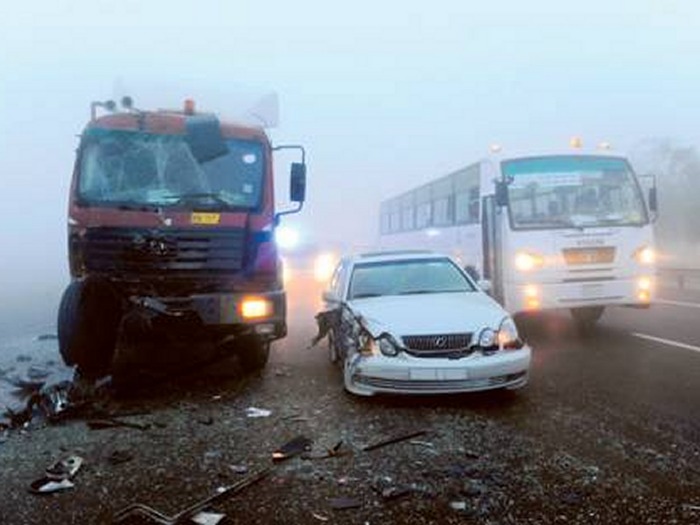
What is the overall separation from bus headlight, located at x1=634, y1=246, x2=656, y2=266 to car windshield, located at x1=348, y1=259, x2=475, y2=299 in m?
3.98

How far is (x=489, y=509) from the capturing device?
15.3 feet

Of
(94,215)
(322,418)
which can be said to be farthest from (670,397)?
(94,215)

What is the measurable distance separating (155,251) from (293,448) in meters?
3.36

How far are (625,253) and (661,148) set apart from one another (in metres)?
→ 55.1

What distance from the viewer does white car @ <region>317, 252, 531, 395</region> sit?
7211 mm

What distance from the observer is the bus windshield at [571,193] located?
12.0 metres

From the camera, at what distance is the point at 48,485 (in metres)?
5.23

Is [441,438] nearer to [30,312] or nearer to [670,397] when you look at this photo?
[670,397]

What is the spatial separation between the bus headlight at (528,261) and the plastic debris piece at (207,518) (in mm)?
8142

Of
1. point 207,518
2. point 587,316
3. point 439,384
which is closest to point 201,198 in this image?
point 439,384

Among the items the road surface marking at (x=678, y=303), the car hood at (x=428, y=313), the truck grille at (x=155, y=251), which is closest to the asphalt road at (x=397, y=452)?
the car hood at (x=428, y=313)

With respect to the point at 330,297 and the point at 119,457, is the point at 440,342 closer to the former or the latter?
the point at 330,297

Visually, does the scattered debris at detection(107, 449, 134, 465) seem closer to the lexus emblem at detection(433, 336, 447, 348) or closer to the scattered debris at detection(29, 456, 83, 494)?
the scattered debris at detection(29, 456, 83, 494)

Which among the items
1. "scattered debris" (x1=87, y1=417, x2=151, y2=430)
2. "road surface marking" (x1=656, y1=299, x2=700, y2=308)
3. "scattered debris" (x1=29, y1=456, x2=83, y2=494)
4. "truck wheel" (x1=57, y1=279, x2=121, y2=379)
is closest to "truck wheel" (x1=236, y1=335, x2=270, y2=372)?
"truck wheel" (x1=57, y1=279, x2=121, y2=379)
